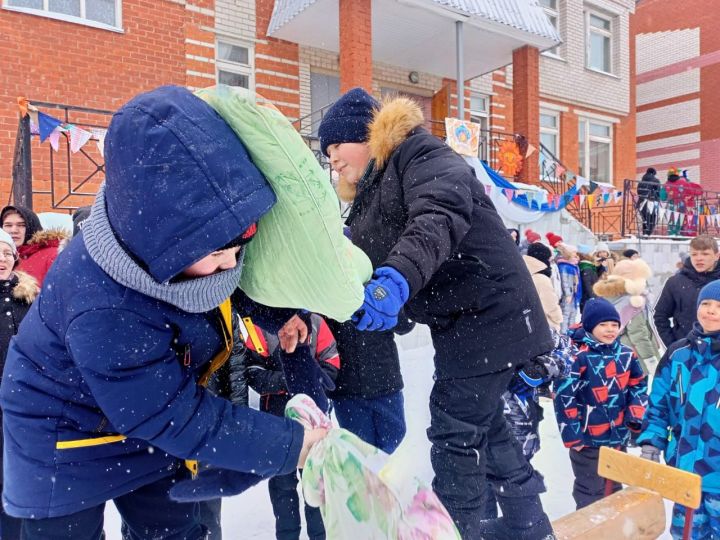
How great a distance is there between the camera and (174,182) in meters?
0.98

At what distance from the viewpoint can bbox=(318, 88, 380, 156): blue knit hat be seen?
209 cm

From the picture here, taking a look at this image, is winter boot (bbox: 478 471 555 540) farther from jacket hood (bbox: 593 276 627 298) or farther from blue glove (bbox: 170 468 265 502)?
jacket hood (bbox: 593 276 627 298)

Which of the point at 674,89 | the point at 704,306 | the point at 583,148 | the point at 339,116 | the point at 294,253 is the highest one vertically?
the point at 674,89

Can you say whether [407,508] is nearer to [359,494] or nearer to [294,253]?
[359,494]

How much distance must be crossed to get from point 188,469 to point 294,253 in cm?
76

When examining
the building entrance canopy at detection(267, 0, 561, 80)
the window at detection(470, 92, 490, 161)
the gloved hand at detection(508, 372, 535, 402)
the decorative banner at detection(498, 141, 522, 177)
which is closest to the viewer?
the gloved hand at detection(508, 372, 535, 402)

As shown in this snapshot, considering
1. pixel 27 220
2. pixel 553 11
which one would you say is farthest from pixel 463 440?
pixel 553 11

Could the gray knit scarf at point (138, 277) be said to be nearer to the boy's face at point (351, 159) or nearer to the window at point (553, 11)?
the boy's face at point (351, 159)

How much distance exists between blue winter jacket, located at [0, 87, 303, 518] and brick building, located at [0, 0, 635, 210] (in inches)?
225

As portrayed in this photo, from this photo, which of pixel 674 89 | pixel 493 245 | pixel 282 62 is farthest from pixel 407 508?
pixel 674 89

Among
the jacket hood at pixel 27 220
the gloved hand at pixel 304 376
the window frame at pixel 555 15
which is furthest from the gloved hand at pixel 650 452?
the window frame at pixel 555 15

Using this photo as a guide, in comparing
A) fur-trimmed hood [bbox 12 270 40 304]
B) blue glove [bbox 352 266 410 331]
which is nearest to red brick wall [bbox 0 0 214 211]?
fur-trimmed hood [bbox 12 270 40 304]

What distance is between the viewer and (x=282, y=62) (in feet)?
30.7

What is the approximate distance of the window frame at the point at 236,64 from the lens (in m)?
8.85
